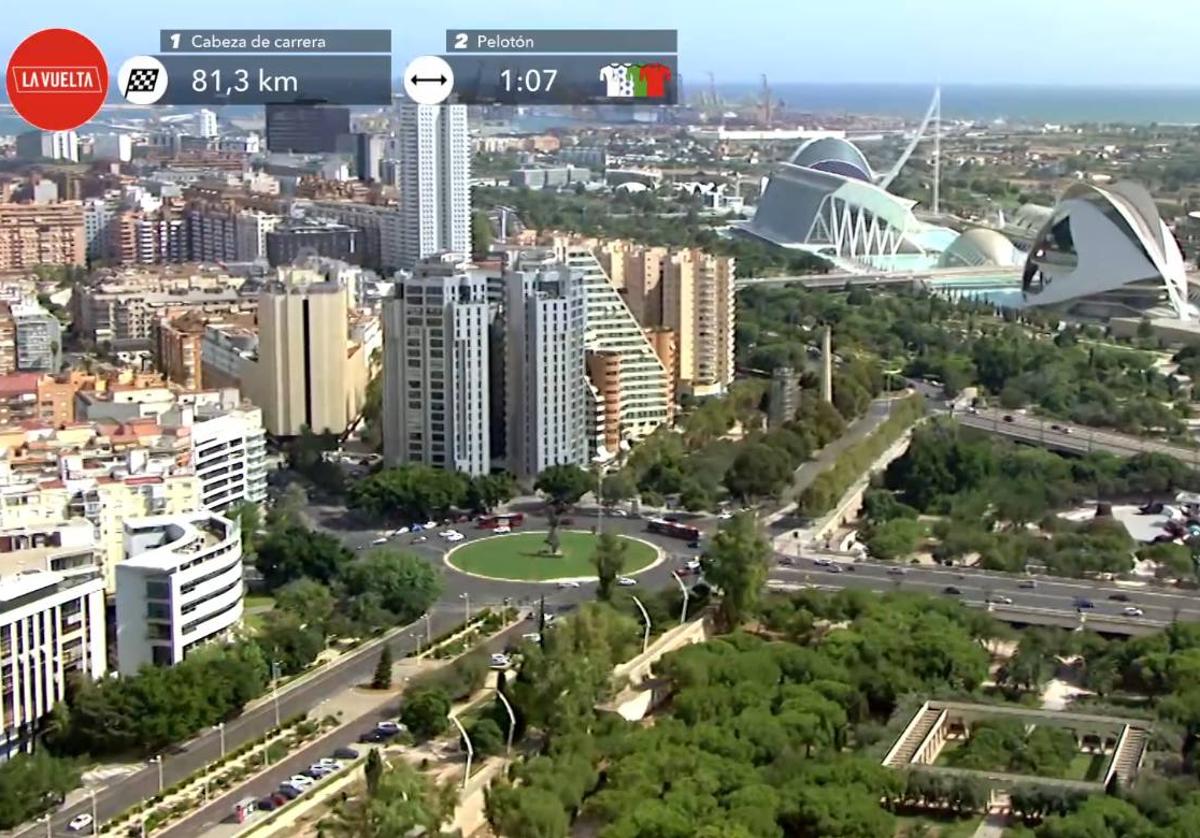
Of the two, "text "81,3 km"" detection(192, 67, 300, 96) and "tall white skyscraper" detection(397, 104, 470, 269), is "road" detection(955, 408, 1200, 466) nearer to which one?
"text "81,3 km"" detection(192, 67, 300, 96)

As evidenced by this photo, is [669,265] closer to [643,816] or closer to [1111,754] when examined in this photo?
[1111,754]

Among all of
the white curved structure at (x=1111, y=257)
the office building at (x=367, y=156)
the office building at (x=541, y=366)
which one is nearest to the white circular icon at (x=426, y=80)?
the office building at (x=541, y=366)

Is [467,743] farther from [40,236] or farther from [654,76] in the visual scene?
[40,236]

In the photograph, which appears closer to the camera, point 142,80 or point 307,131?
point 142,80

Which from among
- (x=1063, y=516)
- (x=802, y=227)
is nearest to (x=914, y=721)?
(x=1063, y=516)

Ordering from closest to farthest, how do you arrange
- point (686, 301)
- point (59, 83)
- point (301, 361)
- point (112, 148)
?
point (59, 83) → point (301, 361) → point (686, 301) → point (112, 148)

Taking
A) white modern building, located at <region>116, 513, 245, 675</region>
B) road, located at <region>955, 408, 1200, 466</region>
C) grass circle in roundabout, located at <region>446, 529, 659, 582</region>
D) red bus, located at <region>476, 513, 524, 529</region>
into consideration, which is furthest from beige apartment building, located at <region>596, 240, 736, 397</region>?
white modern building, located at <region>116, 513, 245, 675</region>

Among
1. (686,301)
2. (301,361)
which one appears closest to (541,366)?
(301,361)

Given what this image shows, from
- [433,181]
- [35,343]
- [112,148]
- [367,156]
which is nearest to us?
[35,343]
